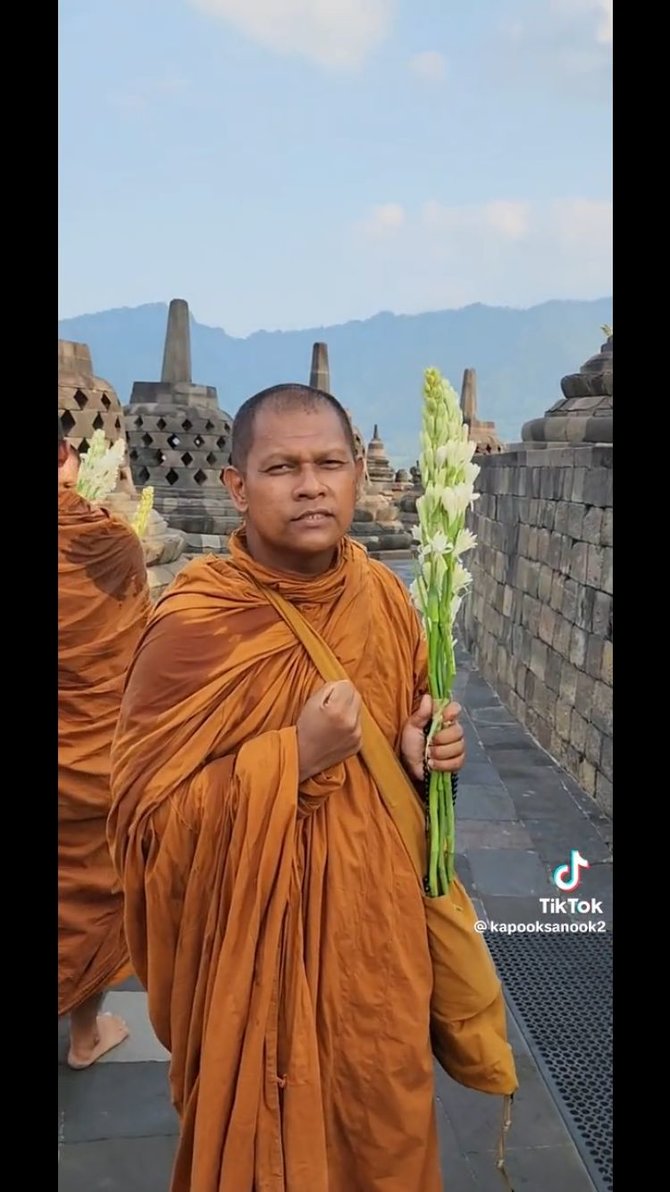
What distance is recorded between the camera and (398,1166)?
1.52m

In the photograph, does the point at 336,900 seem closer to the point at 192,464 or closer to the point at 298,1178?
the point at 298,1178

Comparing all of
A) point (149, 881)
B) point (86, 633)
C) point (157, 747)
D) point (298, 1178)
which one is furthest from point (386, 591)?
point (86, 633)

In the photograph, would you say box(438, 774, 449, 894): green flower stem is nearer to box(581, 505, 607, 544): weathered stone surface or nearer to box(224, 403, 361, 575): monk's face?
box(224, 403, 361, 575): monk's face

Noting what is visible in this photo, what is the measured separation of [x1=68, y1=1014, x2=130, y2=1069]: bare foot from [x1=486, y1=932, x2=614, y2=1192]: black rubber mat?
131 cm

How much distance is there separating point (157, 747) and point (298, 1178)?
2.42 feet

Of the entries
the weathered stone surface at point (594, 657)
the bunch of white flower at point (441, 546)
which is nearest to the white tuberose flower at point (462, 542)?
the bunch of white flower at point (441, 546)

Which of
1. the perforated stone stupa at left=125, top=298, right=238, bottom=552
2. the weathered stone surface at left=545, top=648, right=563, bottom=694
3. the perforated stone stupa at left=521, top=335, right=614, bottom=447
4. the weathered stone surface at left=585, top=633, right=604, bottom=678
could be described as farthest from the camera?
the perforated stone stupa at left=125, top=298, right=238, bottom=552

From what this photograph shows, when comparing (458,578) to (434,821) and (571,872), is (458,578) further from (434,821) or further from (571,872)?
(571,872)

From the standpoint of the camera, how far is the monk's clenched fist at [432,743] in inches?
59.9

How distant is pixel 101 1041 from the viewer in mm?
2689

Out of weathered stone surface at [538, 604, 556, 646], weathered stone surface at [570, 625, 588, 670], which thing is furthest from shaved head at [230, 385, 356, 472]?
weathered stone surface at [538, 604, 556, 646]

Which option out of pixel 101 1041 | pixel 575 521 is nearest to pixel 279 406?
pixel 101 1041

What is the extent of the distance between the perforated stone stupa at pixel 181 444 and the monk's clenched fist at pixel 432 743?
752 cm

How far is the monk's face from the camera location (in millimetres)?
1437
